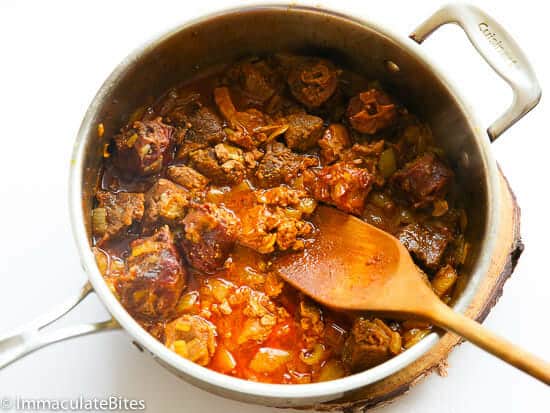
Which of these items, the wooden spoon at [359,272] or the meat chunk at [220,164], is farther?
the meat chunk at [220,164]

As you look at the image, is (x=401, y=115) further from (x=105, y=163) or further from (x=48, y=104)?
(x=48, y=104)

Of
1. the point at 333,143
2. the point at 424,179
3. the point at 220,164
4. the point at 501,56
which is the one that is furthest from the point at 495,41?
the point at 220,164

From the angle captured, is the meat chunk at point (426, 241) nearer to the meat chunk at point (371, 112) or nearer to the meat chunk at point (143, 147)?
the meat chunk at point (371, 112)

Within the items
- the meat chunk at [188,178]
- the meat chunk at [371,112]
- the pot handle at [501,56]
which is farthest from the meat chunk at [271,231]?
the pot handle at [501,56]

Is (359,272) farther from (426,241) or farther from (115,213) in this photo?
(115,213)

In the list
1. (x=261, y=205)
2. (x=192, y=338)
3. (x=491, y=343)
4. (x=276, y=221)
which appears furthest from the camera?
(x=261, y=205)

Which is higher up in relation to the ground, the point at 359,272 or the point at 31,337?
the point at 359,272

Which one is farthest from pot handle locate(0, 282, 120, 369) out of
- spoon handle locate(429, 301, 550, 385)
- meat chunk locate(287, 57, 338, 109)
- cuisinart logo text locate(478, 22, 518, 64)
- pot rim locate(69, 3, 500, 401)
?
cuisinart logo text locate(478, 22, 518, 64)
